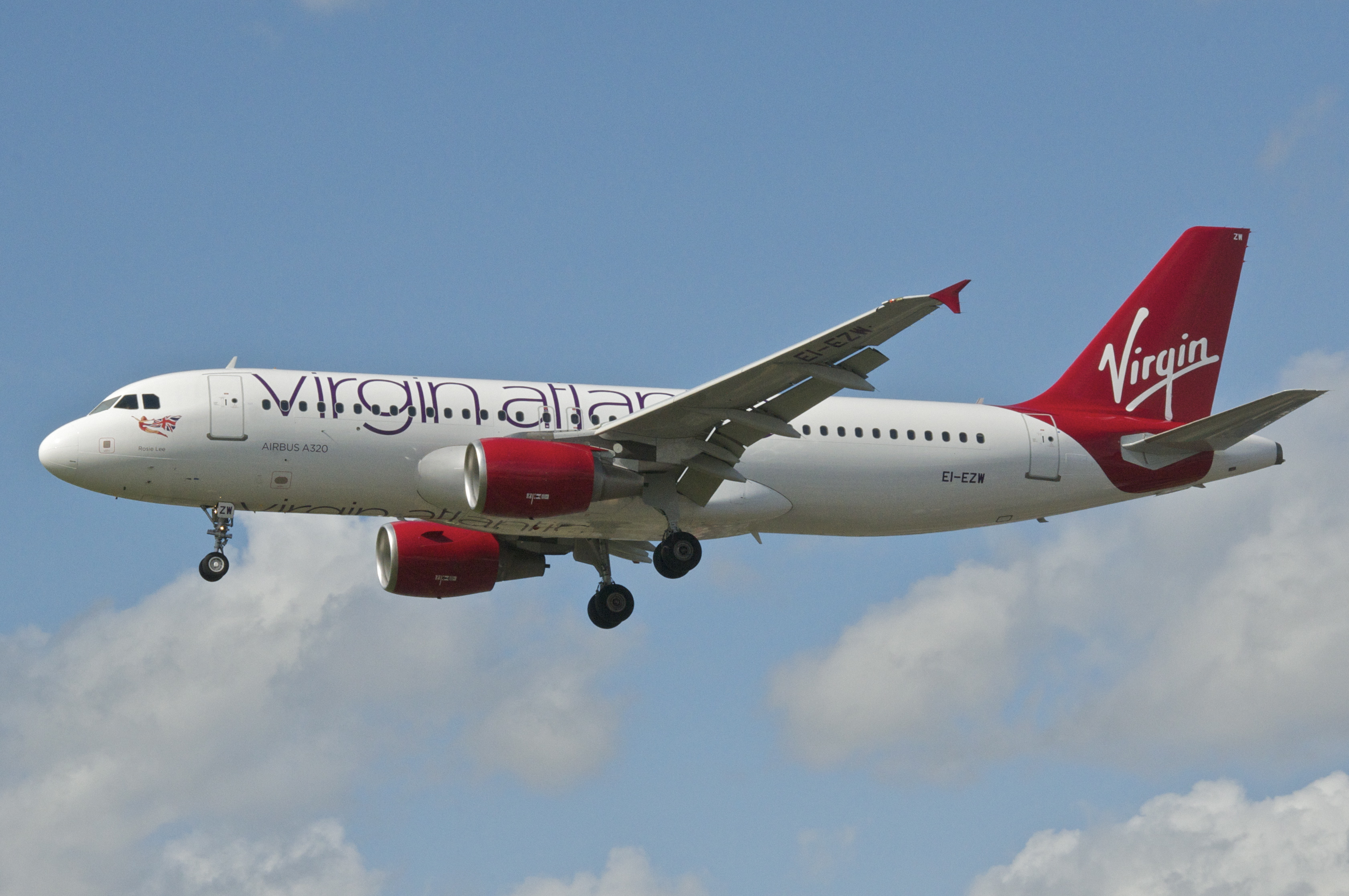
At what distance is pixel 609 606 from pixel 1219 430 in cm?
1418

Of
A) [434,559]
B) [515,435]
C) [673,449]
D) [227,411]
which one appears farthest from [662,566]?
[227,411]

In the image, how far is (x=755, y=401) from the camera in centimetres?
3231

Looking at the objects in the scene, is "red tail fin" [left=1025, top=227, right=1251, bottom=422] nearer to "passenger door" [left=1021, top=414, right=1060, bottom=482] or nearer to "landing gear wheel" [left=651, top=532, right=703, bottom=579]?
"passenger door" [left=1021, top=414, right=1060, bottom=482]

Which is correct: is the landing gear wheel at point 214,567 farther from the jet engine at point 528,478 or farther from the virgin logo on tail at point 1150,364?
the virgin logo on tail at point 1150,364

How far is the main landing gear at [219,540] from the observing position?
33188 millimetres

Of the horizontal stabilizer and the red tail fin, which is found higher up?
the red tail fin

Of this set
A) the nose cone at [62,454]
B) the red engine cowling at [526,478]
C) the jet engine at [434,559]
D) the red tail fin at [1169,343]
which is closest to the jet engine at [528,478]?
the red engine cowling at [526,478]

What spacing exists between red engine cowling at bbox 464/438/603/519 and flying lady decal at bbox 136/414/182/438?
5766mm

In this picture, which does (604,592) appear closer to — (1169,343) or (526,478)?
(526,478)

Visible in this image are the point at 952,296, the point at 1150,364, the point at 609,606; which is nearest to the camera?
the point at 952,296

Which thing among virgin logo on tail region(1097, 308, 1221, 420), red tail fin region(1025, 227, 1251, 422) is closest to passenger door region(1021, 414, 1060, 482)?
red tail fin region(1025, 227, 1251, 422)

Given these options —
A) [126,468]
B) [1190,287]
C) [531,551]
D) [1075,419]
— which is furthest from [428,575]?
[1190,287]

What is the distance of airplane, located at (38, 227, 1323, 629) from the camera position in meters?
32.5

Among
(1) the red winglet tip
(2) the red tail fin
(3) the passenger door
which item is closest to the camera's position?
(1) the red winglet tip
